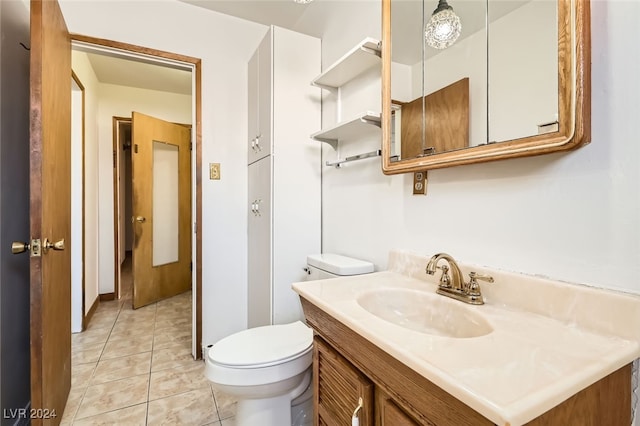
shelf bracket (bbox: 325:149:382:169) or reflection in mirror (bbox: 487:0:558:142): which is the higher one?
reflection in mirror (bbox: 487:0:558:142)

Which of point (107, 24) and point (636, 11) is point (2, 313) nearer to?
point (107, 24)

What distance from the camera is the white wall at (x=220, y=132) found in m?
2.03

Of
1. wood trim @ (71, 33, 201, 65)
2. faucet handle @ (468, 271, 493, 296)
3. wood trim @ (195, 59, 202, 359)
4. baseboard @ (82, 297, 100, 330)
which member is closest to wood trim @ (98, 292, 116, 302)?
baseboard @ (82, 297, 100, 330)

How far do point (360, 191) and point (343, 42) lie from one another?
88 cm

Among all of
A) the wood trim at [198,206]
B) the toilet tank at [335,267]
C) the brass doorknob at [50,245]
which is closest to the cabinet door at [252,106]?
the wood trim at [198,206]

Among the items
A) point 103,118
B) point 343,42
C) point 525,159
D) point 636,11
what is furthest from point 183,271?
point 636,11

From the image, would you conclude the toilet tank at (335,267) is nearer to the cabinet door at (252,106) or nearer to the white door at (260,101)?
the white door at (260,101)

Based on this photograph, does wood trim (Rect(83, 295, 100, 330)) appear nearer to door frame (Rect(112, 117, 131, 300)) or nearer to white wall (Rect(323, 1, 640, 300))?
door frame (Rect(112, 117, 131, 300))

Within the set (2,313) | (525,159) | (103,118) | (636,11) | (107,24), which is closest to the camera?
(636,11)

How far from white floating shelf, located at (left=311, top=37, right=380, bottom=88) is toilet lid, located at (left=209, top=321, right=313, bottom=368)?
130 cm

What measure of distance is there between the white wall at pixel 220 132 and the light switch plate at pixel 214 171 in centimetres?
3

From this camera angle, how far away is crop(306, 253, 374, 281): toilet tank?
54.0 inches

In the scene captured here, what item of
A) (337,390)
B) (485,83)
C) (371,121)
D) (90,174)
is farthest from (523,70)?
(90,174)

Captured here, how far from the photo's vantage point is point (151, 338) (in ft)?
7.84
